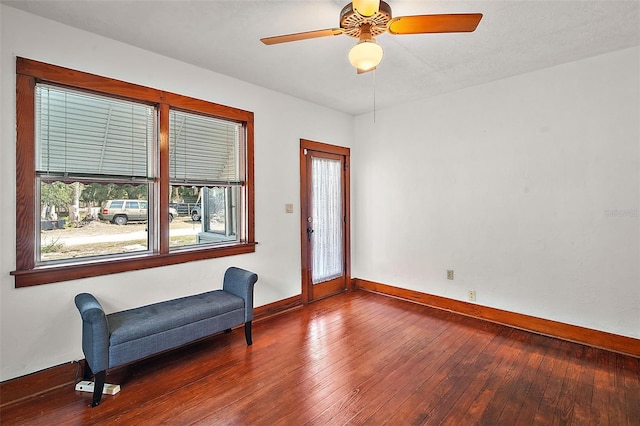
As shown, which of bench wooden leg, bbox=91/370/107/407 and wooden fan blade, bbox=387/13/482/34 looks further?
bench wooden leg, bbox=91/370/107/407

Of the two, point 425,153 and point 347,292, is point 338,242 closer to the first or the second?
point 347,292

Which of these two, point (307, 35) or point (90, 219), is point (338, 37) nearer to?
point (307, 35)

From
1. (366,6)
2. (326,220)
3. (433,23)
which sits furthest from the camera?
(326,220)

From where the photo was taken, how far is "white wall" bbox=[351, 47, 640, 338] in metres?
2.92

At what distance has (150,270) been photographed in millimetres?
2900

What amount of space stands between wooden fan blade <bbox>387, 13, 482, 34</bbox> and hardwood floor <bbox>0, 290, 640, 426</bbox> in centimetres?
243

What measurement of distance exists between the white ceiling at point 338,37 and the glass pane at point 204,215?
4.23ft

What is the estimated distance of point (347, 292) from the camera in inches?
192

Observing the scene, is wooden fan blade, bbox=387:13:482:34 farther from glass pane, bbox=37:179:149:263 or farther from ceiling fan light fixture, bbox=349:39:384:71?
glass pane, bbox=37:179:149:263

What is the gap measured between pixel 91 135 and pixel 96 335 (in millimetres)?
1607

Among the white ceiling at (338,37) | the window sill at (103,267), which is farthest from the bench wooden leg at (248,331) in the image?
the white ceiling at (338,37)

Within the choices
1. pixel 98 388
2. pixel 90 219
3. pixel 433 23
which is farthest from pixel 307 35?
pixel 98 388

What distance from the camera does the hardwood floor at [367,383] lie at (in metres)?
2.07

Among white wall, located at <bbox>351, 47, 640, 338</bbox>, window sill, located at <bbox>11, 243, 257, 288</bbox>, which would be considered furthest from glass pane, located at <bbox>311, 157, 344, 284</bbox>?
window sill, located at <bbox>11, 243, 257, 288</bbox>
